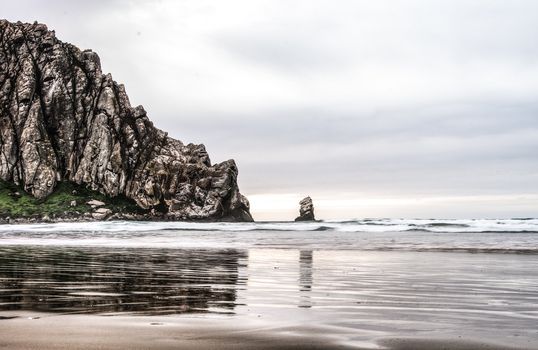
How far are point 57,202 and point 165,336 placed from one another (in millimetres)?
86251

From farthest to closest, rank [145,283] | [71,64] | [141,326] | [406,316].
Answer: [71,64] → [145,283] → [406,316] → [141,326]

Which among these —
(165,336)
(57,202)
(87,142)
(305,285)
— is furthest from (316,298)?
(87,142)

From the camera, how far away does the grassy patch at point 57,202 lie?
7944 cm

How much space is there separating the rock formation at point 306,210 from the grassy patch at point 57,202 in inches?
1172

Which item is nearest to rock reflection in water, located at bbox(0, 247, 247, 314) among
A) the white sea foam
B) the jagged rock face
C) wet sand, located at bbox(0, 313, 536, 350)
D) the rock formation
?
wet sand, located at bbox(0, 313, 536, 350)

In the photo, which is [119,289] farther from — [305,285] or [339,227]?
[339,227]

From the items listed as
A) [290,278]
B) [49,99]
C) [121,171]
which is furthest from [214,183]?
[290,278]

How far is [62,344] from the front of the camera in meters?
3.86

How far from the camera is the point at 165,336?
4.32 metres

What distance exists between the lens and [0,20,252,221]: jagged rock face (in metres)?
90.9

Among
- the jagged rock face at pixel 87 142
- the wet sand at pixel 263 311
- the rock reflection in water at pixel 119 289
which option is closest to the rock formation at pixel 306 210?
the jagged rock face at pixel 87 142

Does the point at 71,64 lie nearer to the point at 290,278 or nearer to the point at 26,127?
the point at 26,127

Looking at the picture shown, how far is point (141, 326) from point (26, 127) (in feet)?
319

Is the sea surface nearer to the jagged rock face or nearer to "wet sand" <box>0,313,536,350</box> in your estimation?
"wet sand" <box>0,313,536,350</box>
